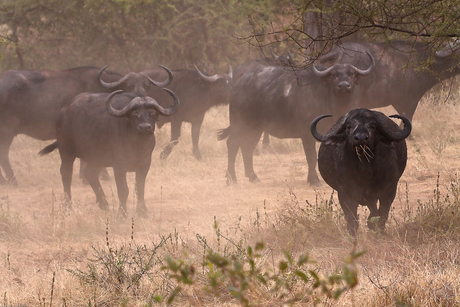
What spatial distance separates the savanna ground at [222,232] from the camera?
387 cm

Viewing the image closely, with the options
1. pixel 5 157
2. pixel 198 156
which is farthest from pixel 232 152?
pixel 5 157

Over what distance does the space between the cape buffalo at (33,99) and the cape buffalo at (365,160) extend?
18.6 ft

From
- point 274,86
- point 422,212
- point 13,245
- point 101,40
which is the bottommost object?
point 13,245

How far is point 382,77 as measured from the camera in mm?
10523

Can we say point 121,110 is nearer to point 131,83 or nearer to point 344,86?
Answer: point 131,83

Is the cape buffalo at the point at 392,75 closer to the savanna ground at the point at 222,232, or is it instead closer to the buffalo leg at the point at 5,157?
the savanna ground at the point at 222,232

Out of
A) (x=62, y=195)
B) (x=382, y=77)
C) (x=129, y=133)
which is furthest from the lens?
(x=382, y=77)

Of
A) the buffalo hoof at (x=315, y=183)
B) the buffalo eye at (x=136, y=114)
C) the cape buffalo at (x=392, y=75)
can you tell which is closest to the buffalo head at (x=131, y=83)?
the buffalo eye at (x=136, y=114)

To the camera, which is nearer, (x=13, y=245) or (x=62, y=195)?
(x=13, y=245)

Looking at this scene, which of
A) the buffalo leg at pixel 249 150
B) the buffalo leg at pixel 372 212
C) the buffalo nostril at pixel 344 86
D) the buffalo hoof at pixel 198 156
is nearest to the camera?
the buffalo leg at pixel 372 212

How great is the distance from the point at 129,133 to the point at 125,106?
0.38 meters

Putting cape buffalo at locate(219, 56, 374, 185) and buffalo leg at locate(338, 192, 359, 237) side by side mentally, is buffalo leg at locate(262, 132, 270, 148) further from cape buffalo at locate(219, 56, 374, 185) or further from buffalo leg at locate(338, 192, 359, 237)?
buffalo leg at locate(338, 192, 359, 237)

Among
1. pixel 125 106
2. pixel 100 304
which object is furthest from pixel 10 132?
pixel 100 304

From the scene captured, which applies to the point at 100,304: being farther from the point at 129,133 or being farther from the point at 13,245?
the point at 129,133
